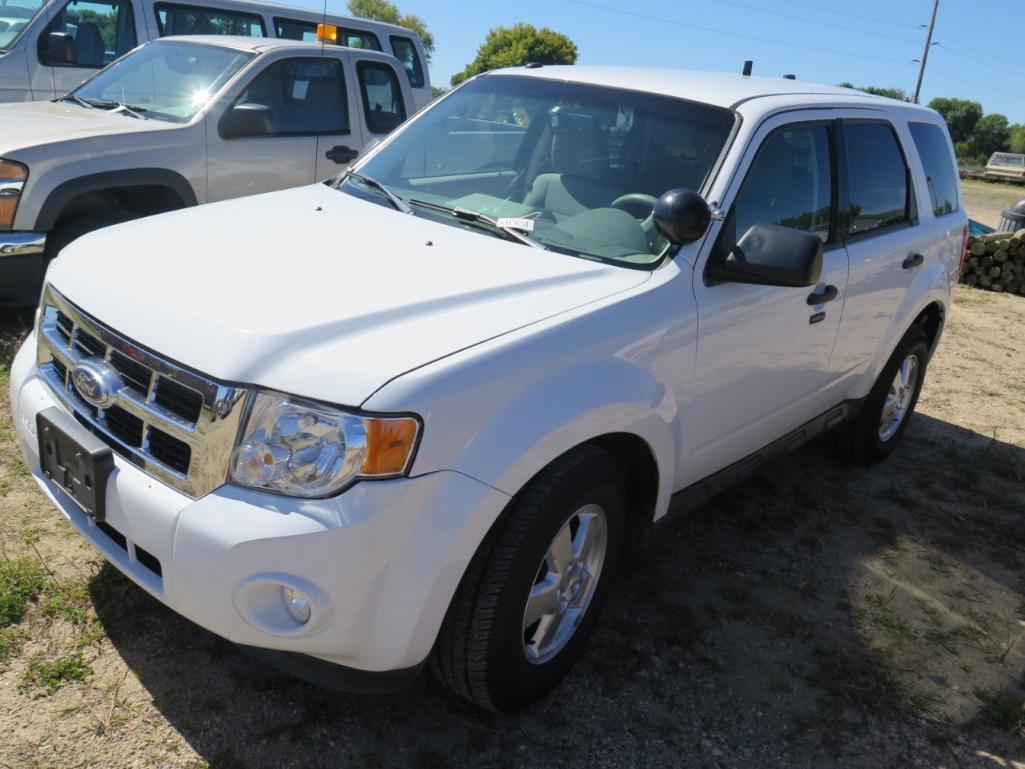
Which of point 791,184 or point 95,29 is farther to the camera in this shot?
point 95,29

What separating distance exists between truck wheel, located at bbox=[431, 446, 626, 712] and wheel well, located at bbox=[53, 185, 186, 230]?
12.8ft

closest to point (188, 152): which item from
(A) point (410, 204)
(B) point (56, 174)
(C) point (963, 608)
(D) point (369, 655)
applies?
(B) point (56, 174)

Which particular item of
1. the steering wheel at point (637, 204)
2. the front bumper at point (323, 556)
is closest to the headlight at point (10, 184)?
the front bumper at point (323, 556)

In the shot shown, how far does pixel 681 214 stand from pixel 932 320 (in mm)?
2849

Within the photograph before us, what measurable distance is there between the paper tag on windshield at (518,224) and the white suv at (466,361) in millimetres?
12

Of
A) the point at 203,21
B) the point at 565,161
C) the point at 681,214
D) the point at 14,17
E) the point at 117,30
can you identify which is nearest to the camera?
the point at 681,214

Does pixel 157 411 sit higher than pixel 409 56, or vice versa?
pixel 409 56

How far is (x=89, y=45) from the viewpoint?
7.64m

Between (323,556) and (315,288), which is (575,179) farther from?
(323,556)

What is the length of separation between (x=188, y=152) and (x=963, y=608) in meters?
4.97

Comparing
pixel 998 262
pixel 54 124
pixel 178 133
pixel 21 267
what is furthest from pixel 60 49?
pixel 998 262

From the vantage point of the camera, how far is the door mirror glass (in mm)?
5723

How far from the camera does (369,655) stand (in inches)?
86.2

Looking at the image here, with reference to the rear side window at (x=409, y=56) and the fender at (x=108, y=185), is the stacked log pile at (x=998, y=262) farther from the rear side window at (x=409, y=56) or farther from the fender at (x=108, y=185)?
the fender at (x=108, y=185)
